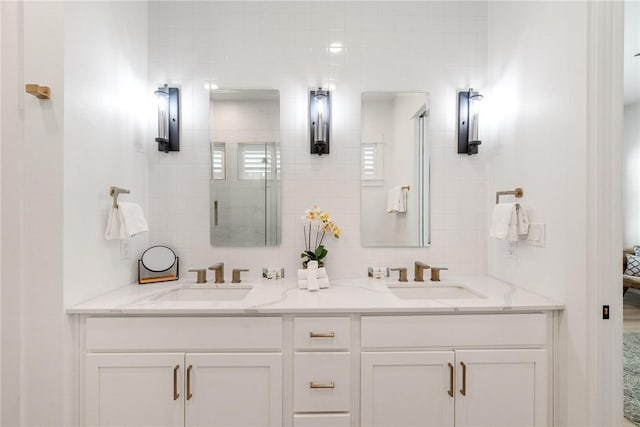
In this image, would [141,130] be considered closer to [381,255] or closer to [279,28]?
[279,28]

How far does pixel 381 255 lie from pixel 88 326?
5.37 ft

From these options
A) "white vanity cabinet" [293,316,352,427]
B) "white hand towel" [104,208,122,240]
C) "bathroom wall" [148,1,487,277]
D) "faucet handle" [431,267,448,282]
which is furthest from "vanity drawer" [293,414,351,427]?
"white hand towel" [104,208,122,240]

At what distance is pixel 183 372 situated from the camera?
142cm

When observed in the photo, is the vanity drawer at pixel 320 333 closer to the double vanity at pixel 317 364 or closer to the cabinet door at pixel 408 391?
the double vanity at pixel 317 364

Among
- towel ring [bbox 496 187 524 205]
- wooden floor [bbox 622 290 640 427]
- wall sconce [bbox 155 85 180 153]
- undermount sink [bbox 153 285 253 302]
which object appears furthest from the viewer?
wooden floor [bbox 622 290 640 427]

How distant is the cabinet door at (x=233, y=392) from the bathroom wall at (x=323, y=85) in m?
0.73

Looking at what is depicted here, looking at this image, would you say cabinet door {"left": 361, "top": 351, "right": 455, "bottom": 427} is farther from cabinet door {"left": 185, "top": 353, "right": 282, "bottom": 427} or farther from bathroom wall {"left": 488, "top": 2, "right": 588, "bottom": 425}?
bathroom wall {"left": 488, "top": 2, "right": 588, "bottom": 425}

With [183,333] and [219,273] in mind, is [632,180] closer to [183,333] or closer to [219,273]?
[219,273]

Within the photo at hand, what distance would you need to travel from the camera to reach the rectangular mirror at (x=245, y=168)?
2057 millimetres

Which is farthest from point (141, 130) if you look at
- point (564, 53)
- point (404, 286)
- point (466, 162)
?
point (564, 53)

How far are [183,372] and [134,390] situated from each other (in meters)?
0.24

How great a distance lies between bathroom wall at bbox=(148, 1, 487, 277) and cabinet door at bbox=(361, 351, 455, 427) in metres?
0.74

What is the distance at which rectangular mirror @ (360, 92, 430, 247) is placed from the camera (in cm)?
208

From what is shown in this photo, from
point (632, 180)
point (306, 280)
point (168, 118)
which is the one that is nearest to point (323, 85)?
point (168, 118)
